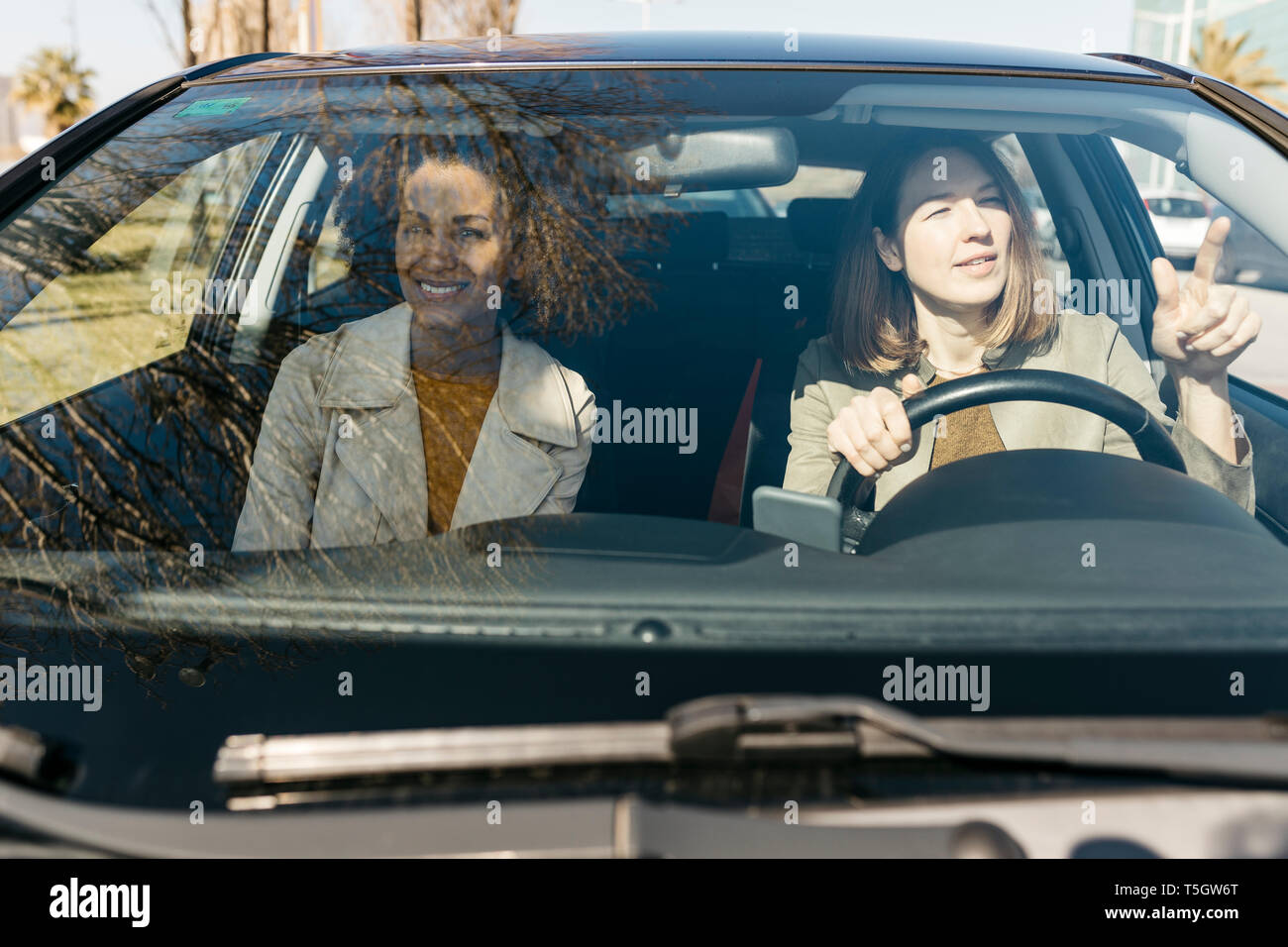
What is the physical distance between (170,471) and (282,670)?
458 mm

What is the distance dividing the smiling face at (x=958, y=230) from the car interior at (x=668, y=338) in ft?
0.31

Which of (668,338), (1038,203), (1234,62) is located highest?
(1234,62)

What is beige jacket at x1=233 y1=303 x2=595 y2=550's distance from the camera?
1419 mm

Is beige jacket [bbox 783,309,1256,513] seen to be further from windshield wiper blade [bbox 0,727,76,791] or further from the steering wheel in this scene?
windshield wiper blade [bbox 0,727,76,791]

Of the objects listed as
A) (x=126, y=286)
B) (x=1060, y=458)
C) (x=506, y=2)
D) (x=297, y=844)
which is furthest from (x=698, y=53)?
(x=506, y=2)

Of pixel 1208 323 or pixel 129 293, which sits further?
pixel 129 293

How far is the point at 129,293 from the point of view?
1.96 m

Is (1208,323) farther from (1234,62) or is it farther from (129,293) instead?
(1234,62)

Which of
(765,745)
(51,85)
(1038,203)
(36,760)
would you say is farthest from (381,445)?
(51,85)

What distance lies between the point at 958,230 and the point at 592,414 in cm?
67

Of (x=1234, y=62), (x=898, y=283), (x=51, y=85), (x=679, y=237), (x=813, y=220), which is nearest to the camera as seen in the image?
(x=898, y=283)

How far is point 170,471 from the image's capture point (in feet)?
4.46

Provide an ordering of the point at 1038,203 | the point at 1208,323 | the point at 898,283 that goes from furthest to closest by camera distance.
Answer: the point at 1038,203
the point at 898,283
the point at 1208,323

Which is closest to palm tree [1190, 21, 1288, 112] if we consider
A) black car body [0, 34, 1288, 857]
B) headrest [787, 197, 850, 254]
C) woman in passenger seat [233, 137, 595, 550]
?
headrest [787, 197, 850, 254]
